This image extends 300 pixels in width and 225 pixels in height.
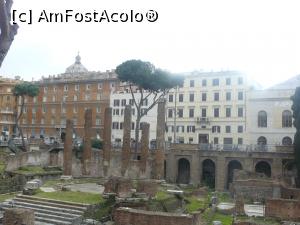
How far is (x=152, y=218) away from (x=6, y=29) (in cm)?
1081

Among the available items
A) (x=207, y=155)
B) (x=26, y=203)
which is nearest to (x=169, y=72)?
(x=207, y=155)

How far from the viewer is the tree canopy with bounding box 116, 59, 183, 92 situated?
48.2 meters

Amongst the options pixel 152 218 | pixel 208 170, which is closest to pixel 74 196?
pixel 152 218

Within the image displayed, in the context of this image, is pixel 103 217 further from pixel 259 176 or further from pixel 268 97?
pixel 268 97

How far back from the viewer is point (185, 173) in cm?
5472

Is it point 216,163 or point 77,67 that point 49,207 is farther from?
point 77,67

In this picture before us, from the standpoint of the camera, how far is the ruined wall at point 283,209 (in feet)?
74.6

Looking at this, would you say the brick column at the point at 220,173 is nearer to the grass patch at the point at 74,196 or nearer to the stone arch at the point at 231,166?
the stone arch at the point at 231,166

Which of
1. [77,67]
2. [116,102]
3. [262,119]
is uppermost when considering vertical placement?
[77,67]

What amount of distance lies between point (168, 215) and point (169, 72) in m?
34.4

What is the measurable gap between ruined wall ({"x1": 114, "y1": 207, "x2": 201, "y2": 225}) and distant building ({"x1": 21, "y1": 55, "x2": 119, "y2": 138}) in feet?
169

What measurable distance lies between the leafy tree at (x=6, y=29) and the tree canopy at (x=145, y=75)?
39.9m

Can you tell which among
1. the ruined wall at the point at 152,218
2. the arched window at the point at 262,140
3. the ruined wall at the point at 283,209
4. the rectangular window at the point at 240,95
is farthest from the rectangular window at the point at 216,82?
the ruined wall at the point at 152,218

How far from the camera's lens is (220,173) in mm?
49750
